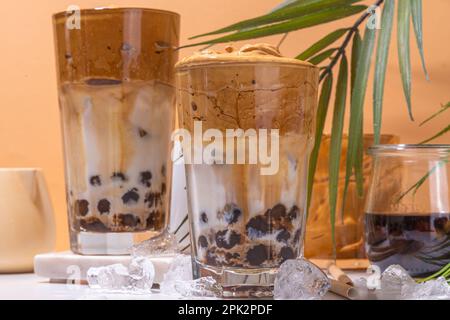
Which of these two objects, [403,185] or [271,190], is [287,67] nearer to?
[271,190]

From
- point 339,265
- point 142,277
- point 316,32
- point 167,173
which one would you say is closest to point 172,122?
point 167,173

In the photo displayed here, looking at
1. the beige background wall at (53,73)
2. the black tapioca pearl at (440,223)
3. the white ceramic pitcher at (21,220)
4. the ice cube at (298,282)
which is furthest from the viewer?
the beige background wall at (53,73)

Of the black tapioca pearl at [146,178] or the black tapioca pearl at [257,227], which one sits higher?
the black tapioca pearl at [146,178]

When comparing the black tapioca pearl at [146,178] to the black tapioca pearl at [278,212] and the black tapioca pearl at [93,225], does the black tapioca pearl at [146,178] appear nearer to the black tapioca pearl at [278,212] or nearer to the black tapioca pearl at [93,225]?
the black tapioca pearl at [93,225]

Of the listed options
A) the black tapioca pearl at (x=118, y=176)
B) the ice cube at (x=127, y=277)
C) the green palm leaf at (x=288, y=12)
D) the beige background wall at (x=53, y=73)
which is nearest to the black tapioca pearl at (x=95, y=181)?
the black tapioca pearl at (x=118, y=176)

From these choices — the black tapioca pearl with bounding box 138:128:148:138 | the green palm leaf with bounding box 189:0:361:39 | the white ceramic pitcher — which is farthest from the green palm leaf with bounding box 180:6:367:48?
the white ceramic pitcher

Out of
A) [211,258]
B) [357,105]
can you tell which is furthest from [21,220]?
[357,105]
